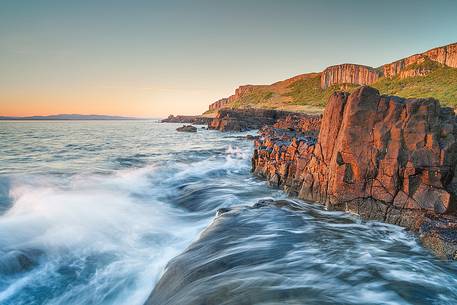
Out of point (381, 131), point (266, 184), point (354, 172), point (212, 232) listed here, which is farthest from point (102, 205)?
point (381, 131)

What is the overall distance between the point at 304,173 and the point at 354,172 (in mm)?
2731

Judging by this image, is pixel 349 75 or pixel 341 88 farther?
pixel 349 75

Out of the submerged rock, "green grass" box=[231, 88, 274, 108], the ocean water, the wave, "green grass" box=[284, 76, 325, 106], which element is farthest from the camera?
"green grass" box=[231, 88, 274, 108]

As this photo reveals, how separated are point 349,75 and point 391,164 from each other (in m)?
147

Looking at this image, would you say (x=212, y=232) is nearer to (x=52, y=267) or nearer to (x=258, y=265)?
(x=258, y=265)

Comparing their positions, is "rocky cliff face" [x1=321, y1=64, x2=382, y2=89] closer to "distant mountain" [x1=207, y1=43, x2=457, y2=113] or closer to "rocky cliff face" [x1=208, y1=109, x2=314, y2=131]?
"distant mountain" [x1=207, y1=43, x2=457, y2=113]

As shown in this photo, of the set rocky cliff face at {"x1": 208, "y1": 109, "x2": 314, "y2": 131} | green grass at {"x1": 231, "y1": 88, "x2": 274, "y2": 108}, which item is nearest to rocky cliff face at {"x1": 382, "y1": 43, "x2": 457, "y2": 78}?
rocky cliff face at {"x1": 208, "y1": 109, "x2": 314, "y2": 131}

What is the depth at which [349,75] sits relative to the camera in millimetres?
143250

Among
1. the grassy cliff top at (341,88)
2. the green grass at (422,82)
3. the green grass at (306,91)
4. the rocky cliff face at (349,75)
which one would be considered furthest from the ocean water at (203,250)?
the rocky cliff face at (349,75)

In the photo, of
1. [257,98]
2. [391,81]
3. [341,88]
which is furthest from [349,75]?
[257,98]

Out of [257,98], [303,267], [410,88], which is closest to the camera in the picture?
[303,267]

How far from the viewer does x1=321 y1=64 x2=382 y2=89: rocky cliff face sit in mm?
137375

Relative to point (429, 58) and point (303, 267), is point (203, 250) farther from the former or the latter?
point (429, 58)

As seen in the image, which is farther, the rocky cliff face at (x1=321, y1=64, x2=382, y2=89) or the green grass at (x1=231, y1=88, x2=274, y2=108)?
the green grass at (x1=231, y1=88, x2=274, y2=108)
